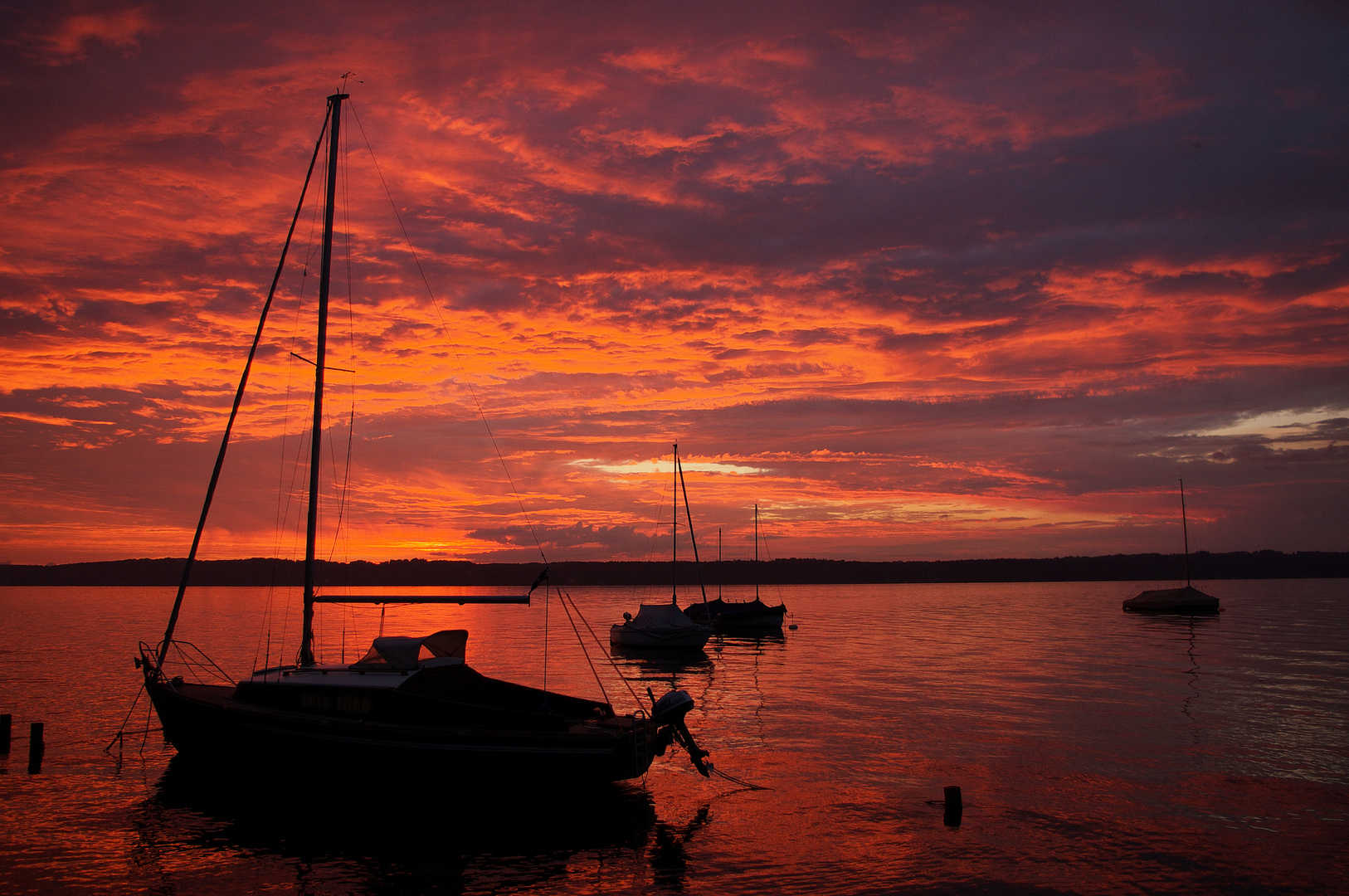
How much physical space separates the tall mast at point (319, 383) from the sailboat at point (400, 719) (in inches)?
1.2

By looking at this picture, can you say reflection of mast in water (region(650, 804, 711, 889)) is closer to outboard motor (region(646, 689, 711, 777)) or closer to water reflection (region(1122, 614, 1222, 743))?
outboard motor (region(646, 689, 711, 777))

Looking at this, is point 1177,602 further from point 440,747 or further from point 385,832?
point 385,832

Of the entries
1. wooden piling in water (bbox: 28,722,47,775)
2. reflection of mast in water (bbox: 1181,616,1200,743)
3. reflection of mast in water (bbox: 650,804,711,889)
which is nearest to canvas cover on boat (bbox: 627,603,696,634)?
reflection of mast in water (bbox: 1181,616,1200,743)

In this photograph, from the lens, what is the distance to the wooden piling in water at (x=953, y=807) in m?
18.5

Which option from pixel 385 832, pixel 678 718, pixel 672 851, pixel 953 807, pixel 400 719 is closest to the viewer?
pixel 672 851

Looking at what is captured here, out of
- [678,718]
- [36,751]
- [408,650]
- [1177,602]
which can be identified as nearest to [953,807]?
[678,718]

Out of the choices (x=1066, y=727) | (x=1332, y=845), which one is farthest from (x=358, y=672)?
(x=1066, y=727)

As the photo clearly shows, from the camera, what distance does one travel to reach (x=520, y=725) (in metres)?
20.1

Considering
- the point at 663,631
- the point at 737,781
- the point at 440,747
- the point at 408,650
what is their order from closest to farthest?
the point at 440,747
the point at 408,650
the point at 737,781
the point at 663,631

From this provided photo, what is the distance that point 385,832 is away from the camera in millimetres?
18797

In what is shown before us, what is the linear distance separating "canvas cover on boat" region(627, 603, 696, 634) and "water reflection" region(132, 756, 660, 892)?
36.5 meters

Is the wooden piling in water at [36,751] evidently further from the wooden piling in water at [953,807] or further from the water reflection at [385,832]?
the wooden piling in water at [953,807]

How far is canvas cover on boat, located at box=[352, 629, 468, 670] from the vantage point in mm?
20672

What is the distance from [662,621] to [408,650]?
40.1 metres
